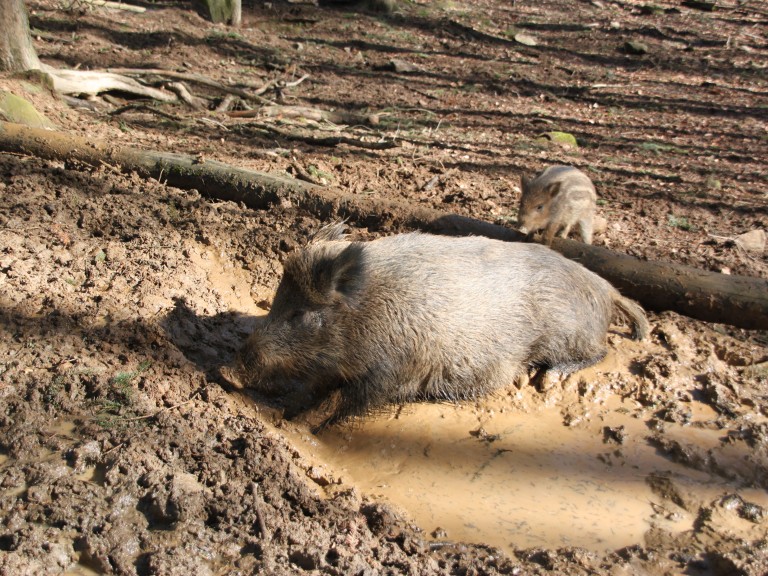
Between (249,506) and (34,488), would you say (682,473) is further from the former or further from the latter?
(34,488)

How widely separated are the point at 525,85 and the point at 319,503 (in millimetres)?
A: 9795

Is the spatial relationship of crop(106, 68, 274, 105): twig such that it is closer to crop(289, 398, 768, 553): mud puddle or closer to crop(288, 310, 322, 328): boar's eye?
crop(288, 310, 322, 328): boar's eye

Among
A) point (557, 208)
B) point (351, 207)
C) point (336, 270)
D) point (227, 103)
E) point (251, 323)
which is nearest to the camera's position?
point (336, 270)

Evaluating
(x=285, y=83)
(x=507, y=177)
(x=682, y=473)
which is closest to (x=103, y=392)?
(x=682, y=473)

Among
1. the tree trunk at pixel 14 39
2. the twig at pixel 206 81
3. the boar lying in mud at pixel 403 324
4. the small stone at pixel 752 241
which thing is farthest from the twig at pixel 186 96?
the small stone at pixel 752 241

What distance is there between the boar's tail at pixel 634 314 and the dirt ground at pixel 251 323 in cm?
10

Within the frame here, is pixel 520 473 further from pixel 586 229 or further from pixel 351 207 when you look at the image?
pixel 586 229

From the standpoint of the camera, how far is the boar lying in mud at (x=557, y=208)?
19.3ft

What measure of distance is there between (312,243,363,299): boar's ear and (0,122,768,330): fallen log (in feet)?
4.81

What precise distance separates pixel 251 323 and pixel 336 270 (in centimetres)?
96

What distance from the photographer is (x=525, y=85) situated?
11.4 metres

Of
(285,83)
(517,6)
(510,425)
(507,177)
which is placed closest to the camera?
(510,425)

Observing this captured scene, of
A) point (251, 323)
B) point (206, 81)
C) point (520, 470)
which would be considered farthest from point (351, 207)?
point (206, 81)

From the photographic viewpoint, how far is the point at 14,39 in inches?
262
